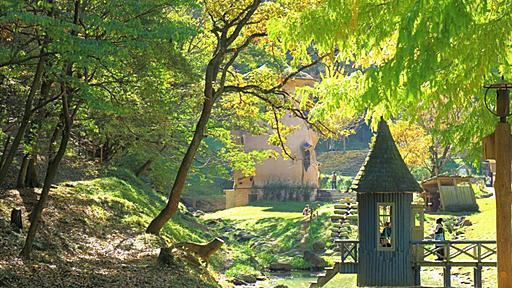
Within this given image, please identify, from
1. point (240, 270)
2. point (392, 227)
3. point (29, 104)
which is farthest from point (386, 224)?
point (29, 104)

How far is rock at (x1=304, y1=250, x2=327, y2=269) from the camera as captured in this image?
31536 mm

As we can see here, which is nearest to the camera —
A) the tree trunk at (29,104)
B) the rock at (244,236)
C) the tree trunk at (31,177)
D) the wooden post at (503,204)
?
the wooden post at (503,204)

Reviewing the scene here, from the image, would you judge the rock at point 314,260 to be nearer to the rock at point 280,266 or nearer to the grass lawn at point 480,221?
the rock at point 280,266

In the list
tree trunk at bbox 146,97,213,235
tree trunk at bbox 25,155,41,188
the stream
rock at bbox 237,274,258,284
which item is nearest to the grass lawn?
the stream

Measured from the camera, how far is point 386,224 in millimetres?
20312

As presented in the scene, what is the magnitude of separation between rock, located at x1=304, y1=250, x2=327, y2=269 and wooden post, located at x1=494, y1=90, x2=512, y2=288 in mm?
22302

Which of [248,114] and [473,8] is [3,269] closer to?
[473,8]

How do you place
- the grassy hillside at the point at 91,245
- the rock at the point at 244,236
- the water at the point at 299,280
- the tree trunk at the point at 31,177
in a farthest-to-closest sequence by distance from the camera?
1. the rock at the point at 244,236
2. the water at the point at 299,280
3. the tree trunk at the point at 31,177
4. the grassy hillside at the point at 91,245

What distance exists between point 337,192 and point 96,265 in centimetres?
3455

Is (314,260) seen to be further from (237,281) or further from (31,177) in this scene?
(31,177)

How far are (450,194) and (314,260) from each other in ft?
33.1

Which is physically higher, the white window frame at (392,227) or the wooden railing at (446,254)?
the white window frame at (392,227)

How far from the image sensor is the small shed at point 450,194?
37812 millimetres

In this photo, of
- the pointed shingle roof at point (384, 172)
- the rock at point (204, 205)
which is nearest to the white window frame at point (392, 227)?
the pointed shingle roof at point (384, 172)
